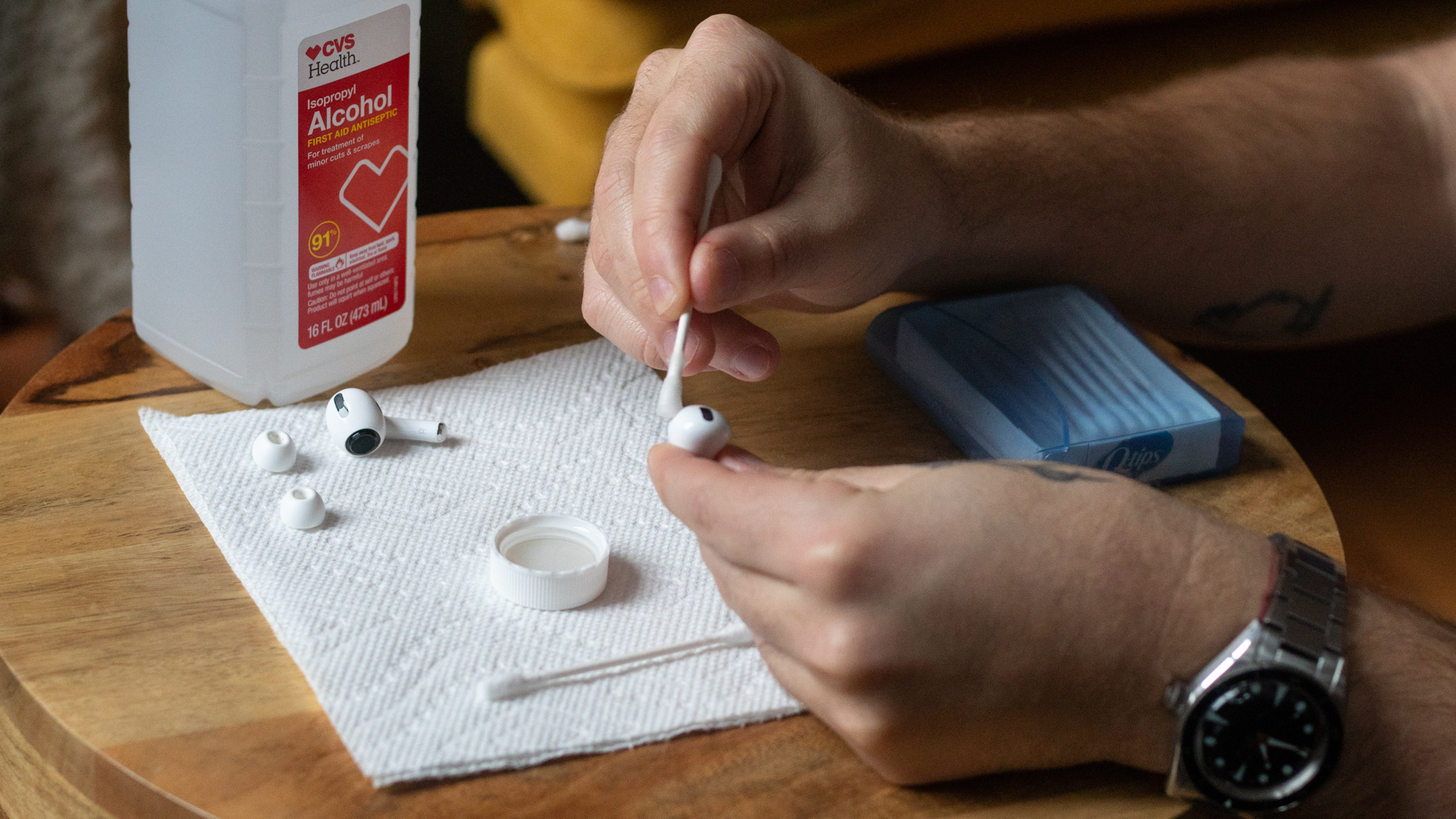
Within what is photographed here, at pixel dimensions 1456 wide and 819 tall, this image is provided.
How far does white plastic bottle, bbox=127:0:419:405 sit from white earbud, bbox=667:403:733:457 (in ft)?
0.86

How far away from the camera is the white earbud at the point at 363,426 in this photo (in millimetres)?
700

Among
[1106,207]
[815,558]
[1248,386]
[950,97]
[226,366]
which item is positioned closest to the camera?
[815,558]

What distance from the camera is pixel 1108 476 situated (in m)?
0.59

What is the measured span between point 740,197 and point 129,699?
457 mm

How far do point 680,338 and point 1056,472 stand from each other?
0.22 meters

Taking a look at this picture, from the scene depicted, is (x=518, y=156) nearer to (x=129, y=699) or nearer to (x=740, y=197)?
(x=740, y=197)

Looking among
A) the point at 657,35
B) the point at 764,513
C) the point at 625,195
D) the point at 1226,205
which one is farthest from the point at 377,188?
the point at 1226,205

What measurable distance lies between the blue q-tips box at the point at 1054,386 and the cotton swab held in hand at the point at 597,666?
0.69 ft

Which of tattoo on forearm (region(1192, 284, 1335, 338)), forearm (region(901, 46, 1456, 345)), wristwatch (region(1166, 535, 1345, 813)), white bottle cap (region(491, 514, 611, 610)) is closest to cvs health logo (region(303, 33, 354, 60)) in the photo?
white bottle cap (region(491, 514, 611, 610))

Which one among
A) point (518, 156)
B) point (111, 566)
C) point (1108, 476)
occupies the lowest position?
point (518, 156)

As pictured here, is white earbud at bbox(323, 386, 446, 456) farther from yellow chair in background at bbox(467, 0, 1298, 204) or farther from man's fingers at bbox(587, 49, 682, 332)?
yellow chair in background at bbox(467, 0, 1298, 204)

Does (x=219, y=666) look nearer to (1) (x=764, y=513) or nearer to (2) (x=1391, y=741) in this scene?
(1) (x=764, y=513)

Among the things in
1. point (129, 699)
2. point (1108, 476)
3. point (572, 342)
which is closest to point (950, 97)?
point (572, 342)

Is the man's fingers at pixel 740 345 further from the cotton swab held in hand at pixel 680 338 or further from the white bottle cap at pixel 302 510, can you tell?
the white bottle cap at pixel 302 510
